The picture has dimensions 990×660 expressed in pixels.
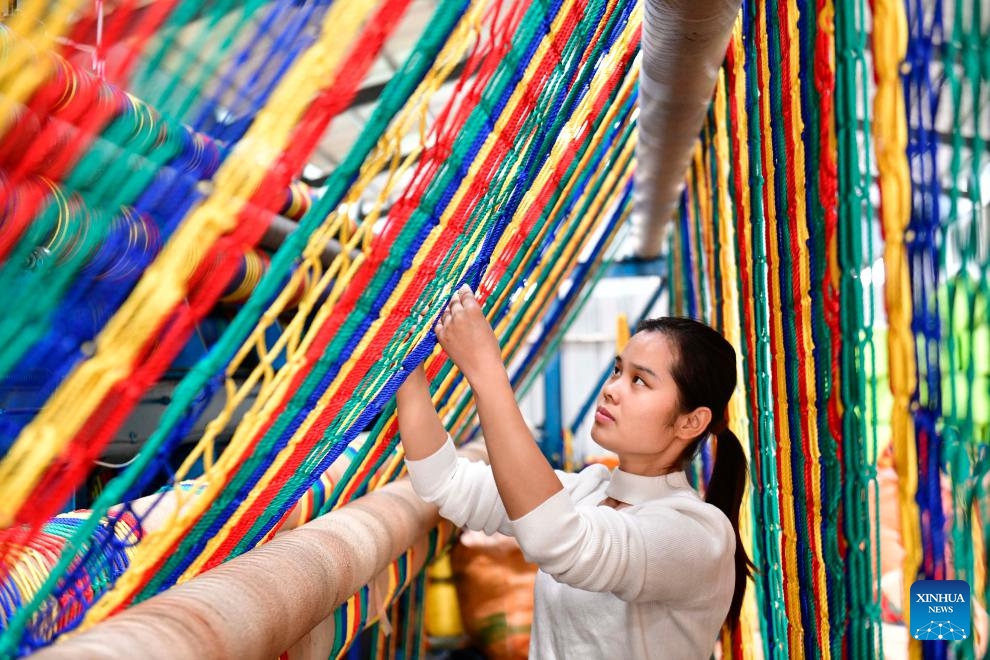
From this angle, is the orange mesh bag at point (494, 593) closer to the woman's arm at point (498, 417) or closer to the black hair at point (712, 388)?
the black hair at point (712, 388)

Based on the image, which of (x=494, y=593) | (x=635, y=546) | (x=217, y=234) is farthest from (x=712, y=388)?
(x=494, y=593)

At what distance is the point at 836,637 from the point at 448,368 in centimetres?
60

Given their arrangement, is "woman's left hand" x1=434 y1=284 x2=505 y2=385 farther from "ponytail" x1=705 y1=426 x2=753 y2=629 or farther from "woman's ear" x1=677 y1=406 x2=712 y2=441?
"ponytail" x1=705 y1=426 x2=753 y2=629

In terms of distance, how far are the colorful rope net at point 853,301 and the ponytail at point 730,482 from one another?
0.03 meters

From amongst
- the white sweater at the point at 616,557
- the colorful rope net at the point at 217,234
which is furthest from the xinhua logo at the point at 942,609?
the colorful rope net at the point at 217,234

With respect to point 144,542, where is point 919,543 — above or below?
above

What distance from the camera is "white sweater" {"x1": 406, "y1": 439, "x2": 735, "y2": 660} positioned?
0.85 metres

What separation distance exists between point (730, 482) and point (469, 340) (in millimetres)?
493

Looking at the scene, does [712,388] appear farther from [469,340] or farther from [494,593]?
[494,593]

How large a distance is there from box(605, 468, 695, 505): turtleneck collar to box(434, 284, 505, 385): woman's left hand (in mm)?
287

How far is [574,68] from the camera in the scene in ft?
3.17

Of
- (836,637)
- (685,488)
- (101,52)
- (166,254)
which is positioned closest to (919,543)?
(836,637)

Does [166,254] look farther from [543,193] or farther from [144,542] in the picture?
[543,193]

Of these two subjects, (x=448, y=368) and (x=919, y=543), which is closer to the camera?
(x=919, y=543)
